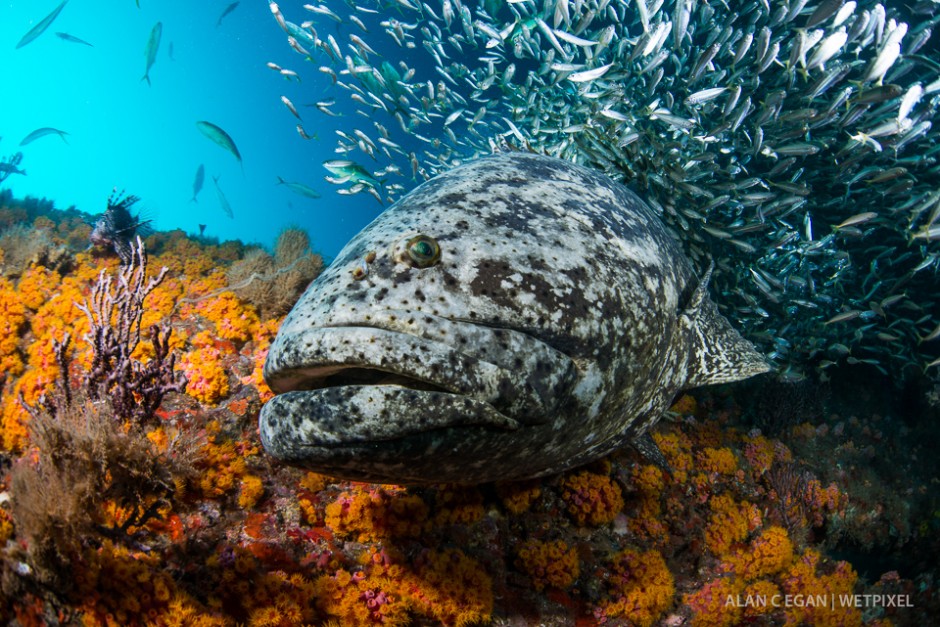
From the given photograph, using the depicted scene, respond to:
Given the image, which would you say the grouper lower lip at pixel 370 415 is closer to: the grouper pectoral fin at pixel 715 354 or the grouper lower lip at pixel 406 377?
the grouper lower lip at pixel 406 377

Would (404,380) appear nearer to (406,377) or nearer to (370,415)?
(406,377)

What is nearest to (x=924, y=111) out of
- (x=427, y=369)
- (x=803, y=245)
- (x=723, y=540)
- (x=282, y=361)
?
(x=803, y=245)

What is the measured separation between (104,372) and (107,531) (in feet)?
4.19

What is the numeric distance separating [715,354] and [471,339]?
2.77 m

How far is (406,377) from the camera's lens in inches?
71.3

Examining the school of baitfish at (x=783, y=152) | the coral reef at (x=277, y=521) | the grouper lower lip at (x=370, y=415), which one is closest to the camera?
the grouper lower lip at (x=370, y=415)

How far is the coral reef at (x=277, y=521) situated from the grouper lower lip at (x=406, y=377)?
1.56 meters

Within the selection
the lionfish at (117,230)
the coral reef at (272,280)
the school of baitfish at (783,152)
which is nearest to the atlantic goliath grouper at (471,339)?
the coral reef at (272,280)

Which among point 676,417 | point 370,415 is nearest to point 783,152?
point 676,417

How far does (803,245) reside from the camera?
6363 mm

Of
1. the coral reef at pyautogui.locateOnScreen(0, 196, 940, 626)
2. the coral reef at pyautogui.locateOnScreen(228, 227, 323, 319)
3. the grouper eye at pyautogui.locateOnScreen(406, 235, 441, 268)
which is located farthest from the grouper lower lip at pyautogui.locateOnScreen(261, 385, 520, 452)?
the coral reef at pyautogui.locateOnScreen(228, 227, 323, 319)

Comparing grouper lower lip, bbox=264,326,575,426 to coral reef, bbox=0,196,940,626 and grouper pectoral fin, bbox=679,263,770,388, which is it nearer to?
coral reef, bbox=0,196,940,626

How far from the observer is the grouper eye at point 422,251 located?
6.20 ft

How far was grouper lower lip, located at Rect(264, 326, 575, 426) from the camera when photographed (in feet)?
5.47
